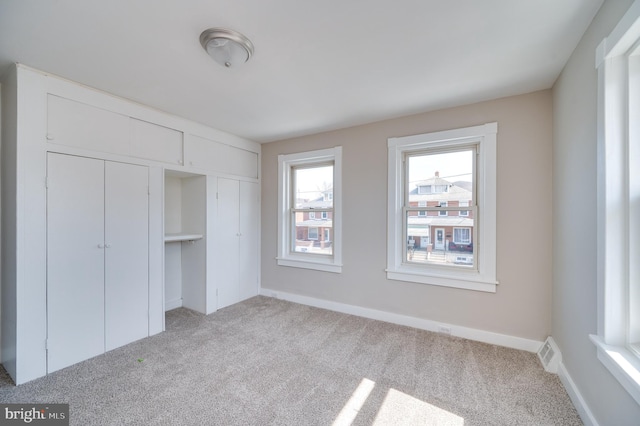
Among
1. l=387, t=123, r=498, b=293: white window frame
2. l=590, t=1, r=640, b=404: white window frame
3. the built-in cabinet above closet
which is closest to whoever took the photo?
l=590, t=1, r=640, b=404: white window frame

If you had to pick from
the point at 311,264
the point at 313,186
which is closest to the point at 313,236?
the point at 311,264

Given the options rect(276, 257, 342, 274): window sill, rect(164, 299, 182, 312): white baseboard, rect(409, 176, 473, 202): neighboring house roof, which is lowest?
rect(164, 299, 182, 312): white baseboard

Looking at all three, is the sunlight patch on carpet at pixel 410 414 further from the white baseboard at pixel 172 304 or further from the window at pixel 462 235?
the white baseboard at pixel 172 304

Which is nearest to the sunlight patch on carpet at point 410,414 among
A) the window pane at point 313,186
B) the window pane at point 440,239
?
the window pane at point 440,239

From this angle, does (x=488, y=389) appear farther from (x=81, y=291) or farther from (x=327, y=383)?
(x=81, y=291)

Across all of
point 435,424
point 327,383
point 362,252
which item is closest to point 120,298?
point 327,383

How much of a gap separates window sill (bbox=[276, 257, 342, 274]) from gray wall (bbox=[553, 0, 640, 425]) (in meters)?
2.27

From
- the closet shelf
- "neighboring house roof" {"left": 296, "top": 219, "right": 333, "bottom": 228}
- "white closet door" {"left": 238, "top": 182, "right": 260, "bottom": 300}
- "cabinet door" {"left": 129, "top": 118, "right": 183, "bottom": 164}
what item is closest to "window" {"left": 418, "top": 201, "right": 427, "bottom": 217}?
"neighboring house roof" {"left": 296, "top": 219, "right": 333, "bottom": 228}

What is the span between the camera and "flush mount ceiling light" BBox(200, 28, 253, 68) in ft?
5.50

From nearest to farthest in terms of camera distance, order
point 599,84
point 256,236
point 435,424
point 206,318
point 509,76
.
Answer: point 599,84, point 435,424, point 509,76, point 206,318, point 256,236

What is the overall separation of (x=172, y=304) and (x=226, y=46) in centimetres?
339

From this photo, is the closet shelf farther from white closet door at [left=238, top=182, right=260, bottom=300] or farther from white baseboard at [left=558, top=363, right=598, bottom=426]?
white baseboard at [left=558, top=363, right=598, bottom=426]

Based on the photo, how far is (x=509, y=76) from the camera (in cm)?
221

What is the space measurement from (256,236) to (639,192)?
13.0ft
